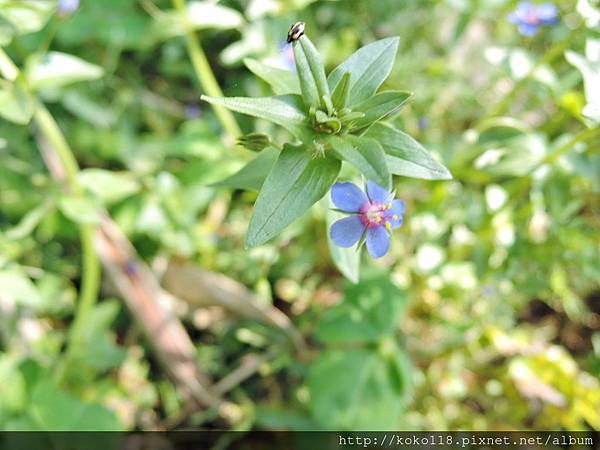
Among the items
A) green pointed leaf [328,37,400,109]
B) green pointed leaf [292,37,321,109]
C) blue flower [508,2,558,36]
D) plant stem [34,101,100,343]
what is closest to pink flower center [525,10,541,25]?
blue flower [508,2,558,36]

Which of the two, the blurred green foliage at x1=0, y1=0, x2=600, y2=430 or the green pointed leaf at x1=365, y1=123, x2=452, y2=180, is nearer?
the green pointed leaf at x1=365, y1=123, x2=452, y2=180

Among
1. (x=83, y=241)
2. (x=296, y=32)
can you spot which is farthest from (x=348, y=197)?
(x=83, y=241)

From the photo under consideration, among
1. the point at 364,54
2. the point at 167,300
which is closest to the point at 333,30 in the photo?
the point at 167,300

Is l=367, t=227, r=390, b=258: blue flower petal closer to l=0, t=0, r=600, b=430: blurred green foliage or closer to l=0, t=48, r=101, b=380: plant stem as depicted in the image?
l=0, t=0, r=600, b=430: blurred green foliage

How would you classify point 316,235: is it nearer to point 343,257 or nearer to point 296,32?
point 343,257

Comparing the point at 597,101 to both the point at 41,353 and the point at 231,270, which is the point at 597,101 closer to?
the point at 231,270
